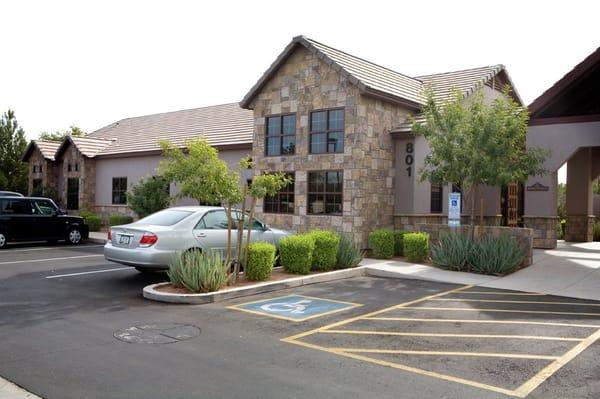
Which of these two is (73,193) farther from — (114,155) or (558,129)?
(558,129)

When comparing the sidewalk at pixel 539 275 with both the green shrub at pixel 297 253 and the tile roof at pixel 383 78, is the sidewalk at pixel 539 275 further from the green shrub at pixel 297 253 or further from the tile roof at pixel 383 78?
the tile roof at pixel 383 78

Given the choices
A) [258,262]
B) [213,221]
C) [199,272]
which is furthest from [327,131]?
[199,272]

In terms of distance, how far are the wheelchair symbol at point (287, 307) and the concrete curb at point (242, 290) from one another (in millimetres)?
877

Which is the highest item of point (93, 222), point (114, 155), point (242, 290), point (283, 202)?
point (114, 155)

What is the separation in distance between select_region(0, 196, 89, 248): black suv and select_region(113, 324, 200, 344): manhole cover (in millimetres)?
11853

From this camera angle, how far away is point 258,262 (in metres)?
10.4

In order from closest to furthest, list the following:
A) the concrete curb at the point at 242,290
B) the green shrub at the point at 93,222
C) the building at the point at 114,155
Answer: the concrete curb at the point at 242,290, the building at the point at 114,155, the green shrub at the point at 93,222

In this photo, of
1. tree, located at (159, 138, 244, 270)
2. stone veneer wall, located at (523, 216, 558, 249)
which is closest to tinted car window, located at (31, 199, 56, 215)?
tree, located at (159, 138, 244, 270)

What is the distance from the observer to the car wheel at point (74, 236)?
18.5 m

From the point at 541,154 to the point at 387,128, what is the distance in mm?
4626

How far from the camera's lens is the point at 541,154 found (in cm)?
1353

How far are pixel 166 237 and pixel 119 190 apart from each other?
16364 mm

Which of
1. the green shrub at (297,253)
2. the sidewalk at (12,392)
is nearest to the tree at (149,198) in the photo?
the green shrub at (297,253)

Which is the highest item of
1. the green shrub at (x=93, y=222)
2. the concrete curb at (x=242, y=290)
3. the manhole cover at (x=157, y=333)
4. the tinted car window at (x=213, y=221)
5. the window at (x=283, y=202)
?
the window at (x=283, y=202)
